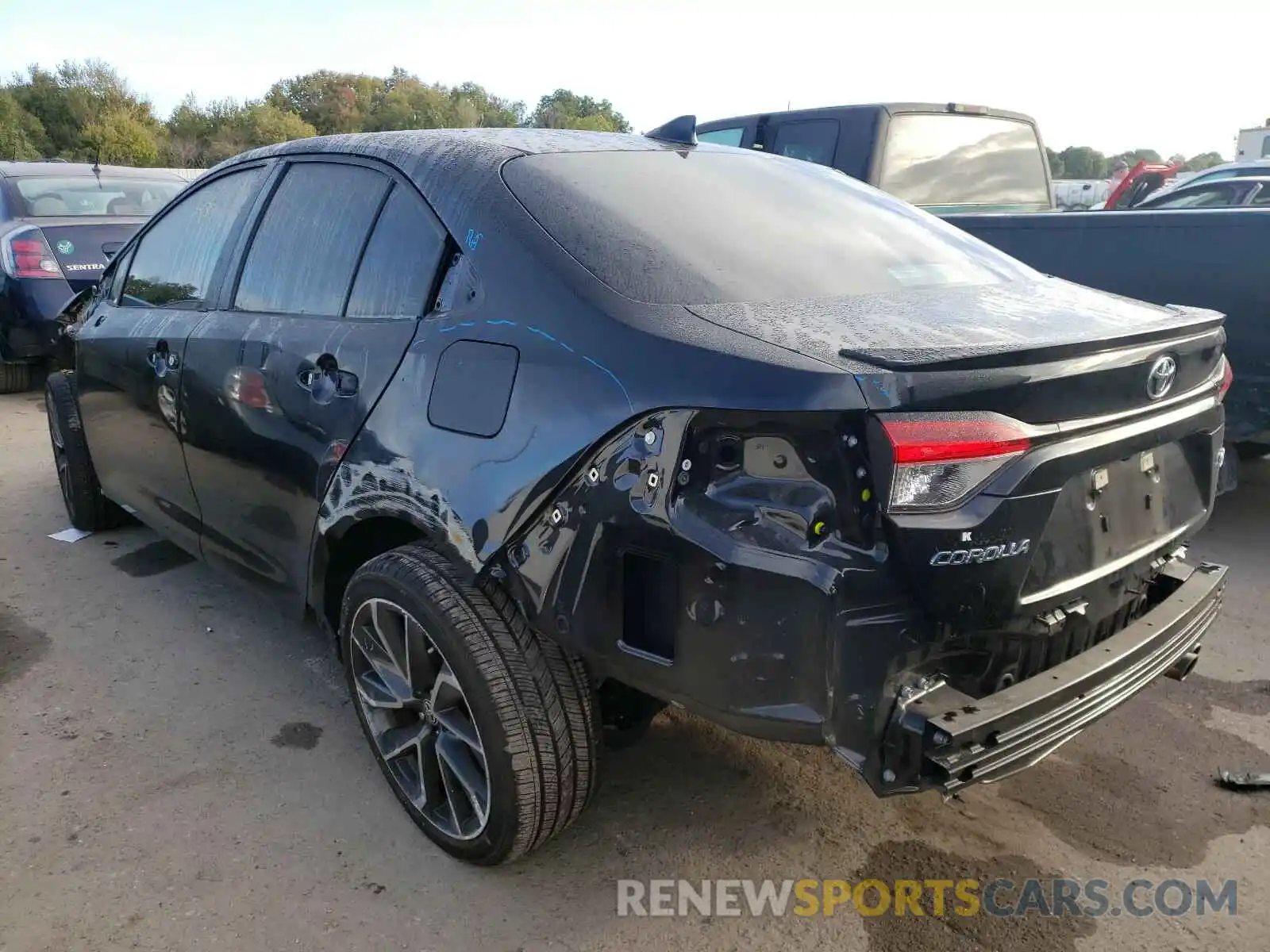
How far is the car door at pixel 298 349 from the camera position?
2.47 meters

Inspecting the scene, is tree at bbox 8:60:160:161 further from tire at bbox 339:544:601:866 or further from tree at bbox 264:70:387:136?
tire at bbox 339:544:601:866

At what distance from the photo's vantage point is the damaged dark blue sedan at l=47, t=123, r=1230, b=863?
1.72 meters

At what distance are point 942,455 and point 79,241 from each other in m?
7.65

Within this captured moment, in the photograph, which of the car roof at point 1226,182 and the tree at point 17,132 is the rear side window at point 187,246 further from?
the tree at point 17,132

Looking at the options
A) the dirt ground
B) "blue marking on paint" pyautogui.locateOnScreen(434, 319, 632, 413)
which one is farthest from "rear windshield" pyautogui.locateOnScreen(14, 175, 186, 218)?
"blue marking on paint" pyautogui.locateOnScreen(434, 319, 632, 413)

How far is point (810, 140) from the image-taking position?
614cm

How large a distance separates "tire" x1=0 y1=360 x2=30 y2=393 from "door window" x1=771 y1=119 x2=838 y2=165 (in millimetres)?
6242

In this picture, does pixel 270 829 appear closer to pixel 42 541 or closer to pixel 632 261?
pixel 632 261

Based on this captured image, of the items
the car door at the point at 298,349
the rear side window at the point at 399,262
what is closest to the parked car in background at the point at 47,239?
the car door at the point at 298,349

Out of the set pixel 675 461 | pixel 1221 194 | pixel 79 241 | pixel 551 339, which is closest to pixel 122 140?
pixel 79 241

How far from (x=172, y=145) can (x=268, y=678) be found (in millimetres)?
49160

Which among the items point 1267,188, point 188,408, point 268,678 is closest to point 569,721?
point 268,678

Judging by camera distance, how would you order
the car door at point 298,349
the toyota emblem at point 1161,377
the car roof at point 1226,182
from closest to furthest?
the toyota emblem at point 1161,377
the car door at point 298,349
the car roof at point 1226,182

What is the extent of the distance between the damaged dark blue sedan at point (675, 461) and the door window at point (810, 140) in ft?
10.3
